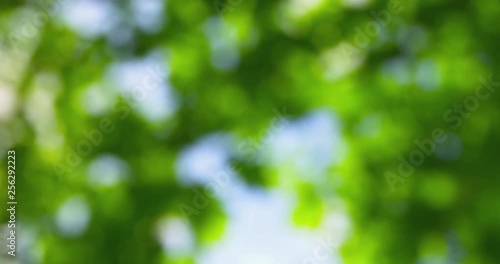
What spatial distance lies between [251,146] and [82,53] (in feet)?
1.87

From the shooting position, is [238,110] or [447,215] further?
[238,110]

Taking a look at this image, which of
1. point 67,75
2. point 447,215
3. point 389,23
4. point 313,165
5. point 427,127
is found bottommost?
point 67,75

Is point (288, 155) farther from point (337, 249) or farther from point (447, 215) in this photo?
point (447, 215)

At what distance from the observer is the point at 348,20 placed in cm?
161

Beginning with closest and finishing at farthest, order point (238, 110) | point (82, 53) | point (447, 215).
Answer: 1. point (447, 215)
2. point (238, 110)
3. point (82, 53)

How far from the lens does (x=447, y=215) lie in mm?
1428

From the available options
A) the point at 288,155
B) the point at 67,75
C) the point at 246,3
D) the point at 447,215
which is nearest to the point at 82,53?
the point at 67,75

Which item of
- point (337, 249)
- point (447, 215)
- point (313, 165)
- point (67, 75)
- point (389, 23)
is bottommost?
point (67, 75)

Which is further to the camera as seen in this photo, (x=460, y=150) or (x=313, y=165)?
(x=313, y=165)

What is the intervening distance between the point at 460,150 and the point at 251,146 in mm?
538

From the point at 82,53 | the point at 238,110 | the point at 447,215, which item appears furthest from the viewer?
the point at 82,53

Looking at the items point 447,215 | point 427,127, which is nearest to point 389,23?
point 427,127

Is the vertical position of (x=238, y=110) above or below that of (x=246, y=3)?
below

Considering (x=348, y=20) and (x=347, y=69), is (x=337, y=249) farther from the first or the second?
(x=348, y=20)
